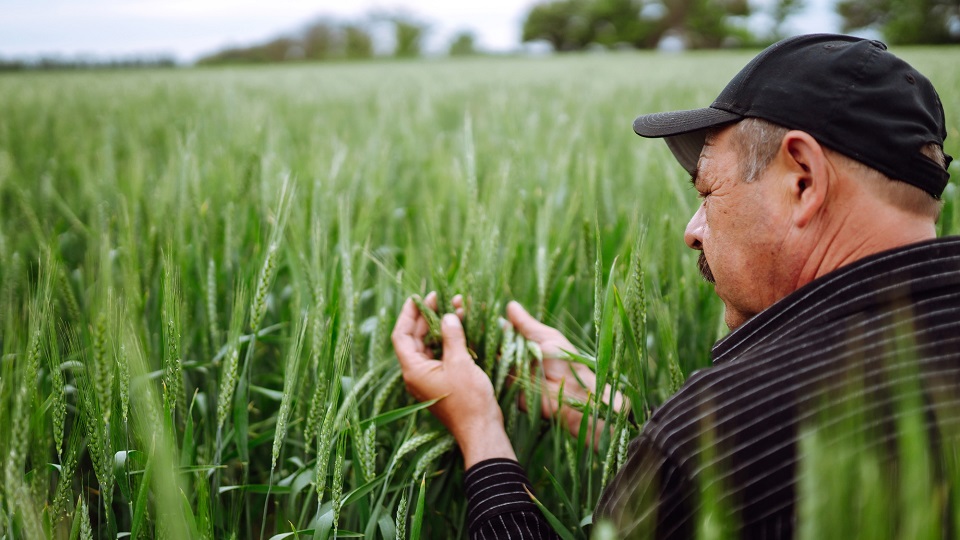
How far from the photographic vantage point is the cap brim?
100 cm

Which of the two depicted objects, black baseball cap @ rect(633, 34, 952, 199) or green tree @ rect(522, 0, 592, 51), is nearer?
black baseball cap @ rect(633, 34, 952, 199)

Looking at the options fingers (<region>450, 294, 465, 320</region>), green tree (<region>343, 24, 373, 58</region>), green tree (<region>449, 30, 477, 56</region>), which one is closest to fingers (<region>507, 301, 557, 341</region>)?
fingers (<region>450, 294, 465, 320</region>)

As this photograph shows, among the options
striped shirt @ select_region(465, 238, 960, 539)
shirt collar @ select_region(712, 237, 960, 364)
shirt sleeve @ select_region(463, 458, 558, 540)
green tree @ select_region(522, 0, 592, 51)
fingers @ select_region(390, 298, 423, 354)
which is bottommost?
shirt sleeve @ select_region(463, 458, 558, 540)

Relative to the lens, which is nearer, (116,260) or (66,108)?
(116,260)

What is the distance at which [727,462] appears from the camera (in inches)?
27.8

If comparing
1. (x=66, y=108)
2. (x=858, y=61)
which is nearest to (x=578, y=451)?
(x=858, y=61)

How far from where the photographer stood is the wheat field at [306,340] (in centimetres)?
86

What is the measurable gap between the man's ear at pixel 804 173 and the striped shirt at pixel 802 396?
0.33 feet

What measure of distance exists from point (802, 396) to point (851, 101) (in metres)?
0.41

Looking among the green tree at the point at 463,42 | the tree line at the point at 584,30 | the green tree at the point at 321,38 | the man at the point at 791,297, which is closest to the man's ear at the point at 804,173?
the man at the point at 791,297

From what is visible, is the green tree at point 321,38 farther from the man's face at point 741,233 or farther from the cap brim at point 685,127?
the man's face at point 741,233

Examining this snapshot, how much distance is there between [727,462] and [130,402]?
0.79 metres

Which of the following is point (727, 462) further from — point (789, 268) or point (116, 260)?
point (116, 260)

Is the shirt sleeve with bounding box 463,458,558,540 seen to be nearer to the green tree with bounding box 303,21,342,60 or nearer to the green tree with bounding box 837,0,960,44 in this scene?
the green tree with bounding box 837,0,960,44
